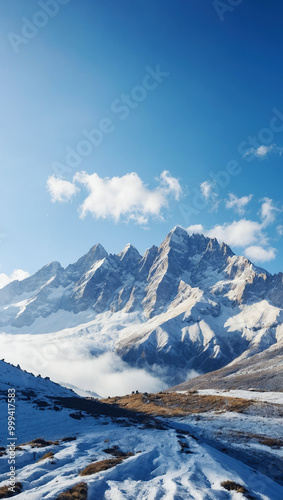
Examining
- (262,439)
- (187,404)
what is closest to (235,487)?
(262,439)

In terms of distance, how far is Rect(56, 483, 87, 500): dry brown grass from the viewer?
16.0 m


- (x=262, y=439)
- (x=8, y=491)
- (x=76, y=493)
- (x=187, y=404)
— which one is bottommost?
(x=187, y=404)

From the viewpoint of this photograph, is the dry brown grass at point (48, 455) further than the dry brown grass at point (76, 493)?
Yes

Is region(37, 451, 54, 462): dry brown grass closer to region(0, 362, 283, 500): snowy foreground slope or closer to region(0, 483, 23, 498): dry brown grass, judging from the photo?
region(0, 362, 283, 500): snowy foreground slope

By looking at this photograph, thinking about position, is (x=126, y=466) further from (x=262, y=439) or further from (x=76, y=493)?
(x=262, y=439)

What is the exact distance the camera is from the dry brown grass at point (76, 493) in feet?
52.5

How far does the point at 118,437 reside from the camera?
1310 inches

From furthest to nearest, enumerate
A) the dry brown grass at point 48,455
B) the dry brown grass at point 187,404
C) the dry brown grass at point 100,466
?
the dry brown grass at point 187,404 → the dry brown grass at point 48,455 → the dry brown grass at point 100,466

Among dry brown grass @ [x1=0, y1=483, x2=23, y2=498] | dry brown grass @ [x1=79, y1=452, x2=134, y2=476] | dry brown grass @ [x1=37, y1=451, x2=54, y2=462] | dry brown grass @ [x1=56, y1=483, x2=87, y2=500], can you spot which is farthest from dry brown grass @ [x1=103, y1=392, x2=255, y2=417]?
dry brown grass @ [x1=0, y1=483, x2=23, y2=498]

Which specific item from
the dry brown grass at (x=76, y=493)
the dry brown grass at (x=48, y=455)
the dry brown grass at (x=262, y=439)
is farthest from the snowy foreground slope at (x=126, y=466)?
the dry brown grass at (x=262, y=439)

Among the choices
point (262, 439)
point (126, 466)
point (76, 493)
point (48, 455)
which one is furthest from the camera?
point (262, 439)

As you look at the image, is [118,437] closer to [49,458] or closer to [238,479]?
[49,458]

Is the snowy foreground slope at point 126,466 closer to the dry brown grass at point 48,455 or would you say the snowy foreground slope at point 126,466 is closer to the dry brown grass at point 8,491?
the dry brown grass at point 48,455

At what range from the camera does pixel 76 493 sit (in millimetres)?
Result: 16484
